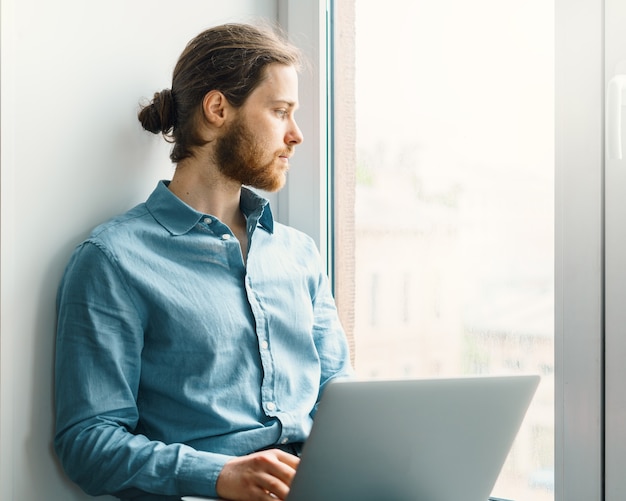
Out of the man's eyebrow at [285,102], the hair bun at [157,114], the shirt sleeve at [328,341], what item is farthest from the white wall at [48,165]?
the shirt sleeve at [328,341]

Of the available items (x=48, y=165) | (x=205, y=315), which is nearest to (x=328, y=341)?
(x=205, y=315)

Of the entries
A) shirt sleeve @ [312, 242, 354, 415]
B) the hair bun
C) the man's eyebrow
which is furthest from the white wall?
shirt sleeve @ [312, 242, 354, 415]

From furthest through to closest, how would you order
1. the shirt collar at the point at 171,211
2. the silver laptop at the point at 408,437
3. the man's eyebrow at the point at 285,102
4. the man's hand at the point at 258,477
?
1. the man's eyebrow at the point at 285,102
2. the shirt collar at the point at 171,211
3. the man's hand at the point at 258,477
4. the silver laptop at the point at 408,437

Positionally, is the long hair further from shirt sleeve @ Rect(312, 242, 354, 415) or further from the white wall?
shirt sleeve @ Rect(312, 242, 354, 415)

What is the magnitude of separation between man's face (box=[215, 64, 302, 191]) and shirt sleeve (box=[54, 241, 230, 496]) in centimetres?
32

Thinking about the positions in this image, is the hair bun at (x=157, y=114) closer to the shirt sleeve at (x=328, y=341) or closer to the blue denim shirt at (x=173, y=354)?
the blue denim shirt at (x=173, y=354)

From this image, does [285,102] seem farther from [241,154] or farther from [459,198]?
[459,198]

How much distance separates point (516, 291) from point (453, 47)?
0.51 metres

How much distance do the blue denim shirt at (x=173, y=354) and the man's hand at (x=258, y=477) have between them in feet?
0.08

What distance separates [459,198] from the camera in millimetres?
1590

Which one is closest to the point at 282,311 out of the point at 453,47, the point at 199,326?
the point at 199,326

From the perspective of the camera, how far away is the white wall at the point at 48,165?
1.23 meters

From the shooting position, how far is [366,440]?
40.4 inches

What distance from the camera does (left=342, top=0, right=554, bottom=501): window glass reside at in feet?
4.85
